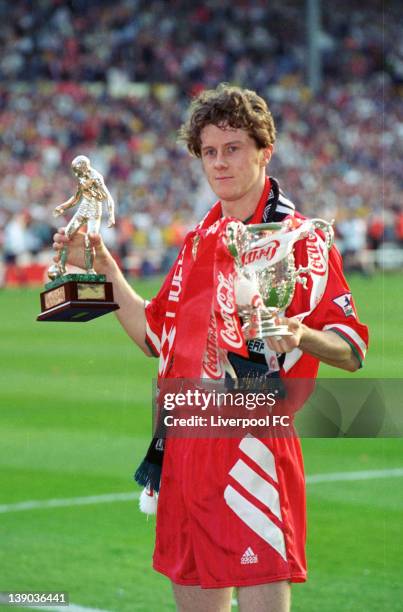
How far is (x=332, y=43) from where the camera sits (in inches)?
1534

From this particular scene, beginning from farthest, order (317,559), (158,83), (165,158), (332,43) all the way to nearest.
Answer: (332,43) < (158,83) < (165,158) < (317,559)

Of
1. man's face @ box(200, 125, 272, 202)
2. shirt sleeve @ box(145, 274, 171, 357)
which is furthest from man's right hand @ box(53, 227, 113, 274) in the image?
man's face @ box(200, 125, 272, 202)

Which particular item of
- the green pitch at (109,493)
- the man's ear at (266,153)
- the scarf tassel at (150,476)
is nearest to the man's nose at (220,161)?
the man's ear at (266,153)

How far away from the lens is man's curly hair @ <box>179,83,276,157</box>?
3.52m

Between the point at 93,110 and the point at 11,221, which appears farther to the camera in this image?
the point at 93,110

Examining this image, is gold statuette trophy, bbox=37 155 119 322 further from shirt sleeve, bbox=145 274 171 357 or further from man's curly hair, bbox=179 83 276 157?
man's curly hair, bbox=179 83 276 157

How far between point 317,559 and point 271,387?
2.94 meters

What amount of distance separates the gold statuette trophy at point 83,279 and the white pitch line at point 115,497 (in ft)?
11.5

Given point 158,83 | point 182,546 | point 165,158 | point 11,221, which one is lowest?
point 182,546

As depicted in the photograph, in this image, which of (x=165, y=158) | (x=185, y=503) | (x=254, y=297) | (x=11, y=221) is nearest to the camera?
(x=254, y=297)

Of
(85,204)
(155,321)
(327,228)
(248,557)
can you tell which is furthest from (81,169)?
(248,557)

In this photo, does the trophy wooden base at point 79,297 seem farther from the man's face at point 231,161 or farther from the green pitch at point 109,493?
the green pitch at point 109,493

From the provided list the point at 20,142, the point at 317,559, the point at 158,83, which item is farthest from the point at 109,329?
the point at 158,83

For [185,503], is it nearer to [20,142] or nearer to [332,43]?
[20,142]
